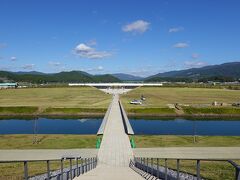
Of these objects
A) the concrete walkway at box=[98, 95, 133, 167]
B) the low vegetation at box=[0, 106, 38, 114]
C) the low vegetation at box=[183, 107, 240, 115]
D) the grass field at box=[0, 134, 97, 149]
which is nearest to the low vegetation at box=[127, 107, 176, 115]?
the low vegetation at box=[183, 107, 240, 115]

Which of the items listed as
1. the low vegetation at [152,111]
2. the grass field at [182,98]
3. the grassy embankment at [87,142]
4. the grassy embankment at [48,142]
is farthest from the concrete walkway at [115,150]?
the grass field at [182,98]

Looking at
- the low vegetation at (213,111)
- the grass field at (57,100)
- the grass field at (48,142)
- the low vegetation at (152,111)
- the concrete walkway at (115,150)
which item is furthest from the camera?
the grass field at (57,100)

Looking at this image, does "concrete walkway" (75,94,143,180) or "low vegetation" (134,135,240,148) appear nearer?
"concrete walkway" (75,94,143,180)

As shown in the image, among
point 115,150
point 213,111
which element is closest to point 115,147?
point 115,150

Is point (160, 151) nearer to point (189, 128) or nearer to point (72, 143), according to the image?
point (72, 143)

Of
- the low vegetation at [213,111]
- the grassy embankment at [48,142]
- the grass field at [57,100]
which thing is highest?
the grass field at [57,100]

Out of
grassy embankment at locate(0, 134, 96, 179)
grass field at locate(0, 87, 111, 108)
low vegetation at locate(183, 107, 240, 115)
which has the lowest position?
grassy embankment at locate(0, 134, 96, 179)

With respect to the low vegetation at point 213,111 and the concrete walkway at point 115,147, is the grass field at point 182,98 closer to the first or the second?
the low vegetation at point 213,111

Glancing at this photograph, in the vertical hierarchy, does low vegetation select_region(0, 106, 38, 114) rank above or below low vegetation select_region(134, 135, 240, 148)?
above

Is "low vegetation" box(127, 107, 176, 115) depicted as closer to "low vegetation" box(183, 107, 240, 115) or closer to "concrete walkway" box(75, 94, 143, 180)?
"low vegetation" box(183, 107, 240, 115)

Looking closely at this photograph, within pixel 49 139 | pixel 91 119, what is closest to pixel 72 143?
pixel 49 139

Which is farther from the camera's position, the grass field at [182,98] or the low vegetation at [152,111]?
the grass field at [182,98]
